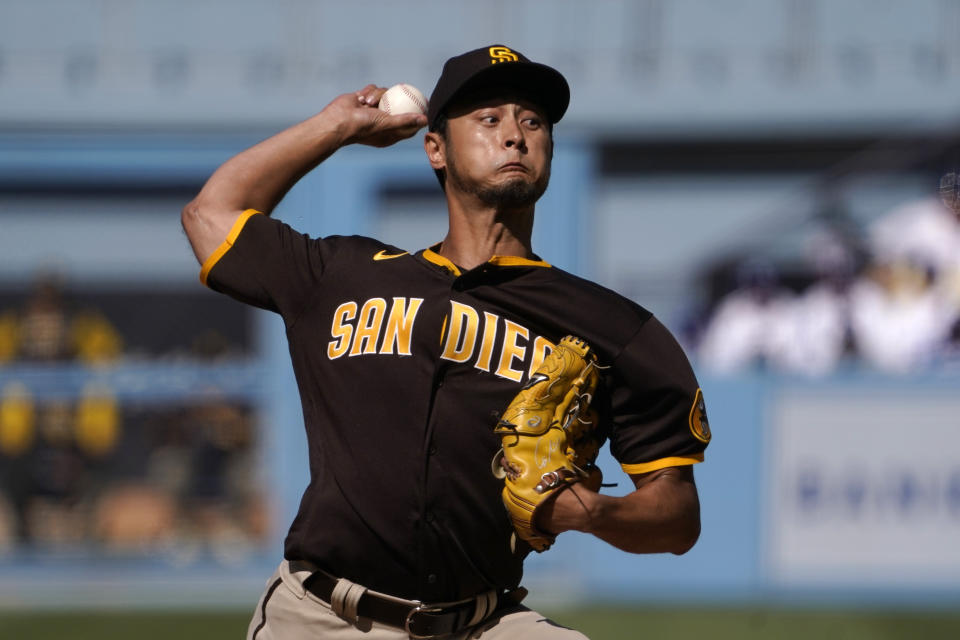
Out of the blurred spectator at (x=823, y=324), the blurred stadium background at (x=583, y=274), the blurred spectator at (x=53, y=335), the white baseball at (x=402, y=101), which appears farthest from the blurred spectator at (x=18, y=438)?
the white baseball at (x=402, y=101)

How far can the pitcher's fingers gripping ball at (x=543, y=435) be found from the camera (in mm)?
2809

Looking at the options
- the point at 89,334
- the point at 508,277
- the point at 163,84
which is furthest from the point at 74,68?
the point at 508,277

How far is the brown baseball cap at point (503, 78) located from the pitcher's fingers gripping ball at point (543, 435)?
762 millimetres

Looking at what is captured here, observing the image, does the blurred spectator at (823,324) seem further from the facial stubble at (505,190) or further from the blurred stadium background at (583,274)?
the facial stubble at (505,190)

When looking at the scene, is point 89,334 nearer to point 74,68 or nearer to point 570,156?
point 570,156

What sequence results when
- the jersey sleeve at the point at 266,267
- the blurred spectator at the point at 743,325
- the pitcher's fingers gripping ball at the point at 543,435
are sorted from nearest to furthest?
the pitcher's fingers gripping ball at the point at 543,435 → the jersey sleeve at the point at 266,267 → the blurred spectator at the point at 743,325

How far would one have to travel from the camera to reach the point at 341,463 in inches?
124

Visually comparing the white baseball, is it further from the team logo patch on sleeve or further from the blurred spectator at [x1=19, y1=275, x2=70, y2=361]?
the blurred spectator at [x1=19, y1=275, x2=70, y2=361]

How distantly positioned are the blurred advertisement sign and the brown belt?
22.0 ft

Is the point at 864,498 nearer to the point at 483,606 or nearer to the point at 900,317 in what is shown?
the point at 900,317

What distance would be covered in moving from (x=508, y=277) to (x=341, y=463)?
2.00 ft

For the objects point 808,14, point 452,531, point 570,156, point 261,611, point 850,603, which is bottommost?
point 850,603

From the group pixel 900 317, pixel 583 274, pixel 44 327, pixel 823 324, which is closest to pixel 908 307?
pixel 900 317

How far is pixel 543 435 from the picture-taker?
2.85m
